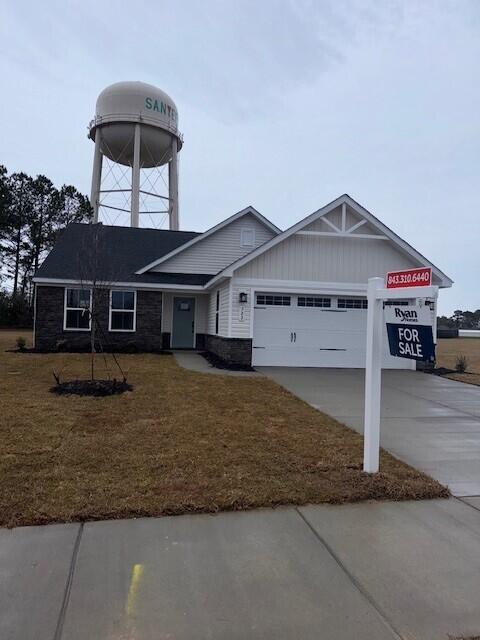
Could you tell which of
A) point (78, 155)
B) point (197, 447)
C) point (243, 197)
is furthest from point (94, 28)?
point (78, 155)

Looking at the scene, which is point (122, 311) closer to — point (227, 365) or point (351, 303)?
point (227, 365)

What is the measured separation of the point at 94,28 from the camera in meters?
10.7

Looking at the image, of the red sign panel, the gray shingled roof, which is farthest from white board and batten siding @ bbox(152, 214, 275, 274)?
the red sign panel

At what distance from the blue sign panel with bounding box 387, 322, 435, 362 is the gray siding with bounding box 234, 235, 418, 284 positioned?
9.65m

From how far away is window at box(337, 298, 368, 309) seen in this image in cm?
1497

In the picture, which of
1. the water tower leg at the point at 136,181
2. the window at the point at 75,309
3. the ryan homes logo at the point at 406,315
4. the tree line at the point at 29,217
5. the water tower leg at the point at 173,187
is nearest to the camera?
the ryan homes logo at the point at 406,315

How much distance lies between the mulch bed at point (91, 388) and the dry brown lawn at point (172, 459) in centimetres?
33

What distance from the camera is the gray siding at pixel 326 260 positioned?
14.3m

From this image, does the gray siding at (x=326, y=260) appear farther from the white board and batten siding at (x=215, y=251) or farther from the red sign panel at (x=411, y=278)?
the red sign panel at (x=411, y=278)

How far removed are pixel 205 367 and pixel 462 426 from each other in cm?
777

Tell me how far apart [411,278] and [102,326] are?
47.9ft

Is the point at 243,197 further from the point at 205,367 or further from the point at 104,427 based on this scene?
the point at 104,427

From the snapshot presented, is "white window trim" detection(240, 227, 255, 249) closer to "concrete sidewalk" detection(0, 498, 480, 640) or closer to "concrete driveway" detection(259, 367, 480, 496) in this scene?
"concrete driveway" detection(259, 367, 480, 496)

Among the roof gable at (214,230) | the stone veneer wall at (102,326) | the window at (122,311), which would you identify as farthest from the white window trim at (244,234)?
the window at (122,311)
